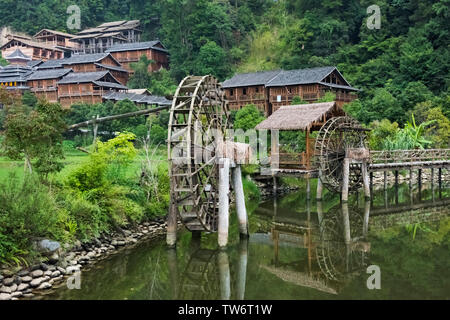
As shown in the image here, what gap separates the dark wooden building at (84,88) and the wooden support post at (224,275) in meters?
36.4

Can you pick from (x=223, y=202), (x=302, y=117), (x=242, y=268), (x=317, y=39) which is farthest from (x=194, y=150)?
(x=317, y=39)

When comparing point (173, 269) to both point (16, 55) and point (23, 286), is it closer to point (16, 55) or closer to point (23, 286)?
point (23, 286)

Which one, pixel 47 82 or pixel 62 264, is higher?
pixel 47 82

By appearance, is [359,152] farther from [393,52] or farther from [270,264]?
[393,52]

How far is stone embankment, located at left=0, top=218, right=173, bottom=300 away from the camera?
11.5 metres

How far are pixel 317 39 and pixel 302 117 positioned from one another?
90.4ft

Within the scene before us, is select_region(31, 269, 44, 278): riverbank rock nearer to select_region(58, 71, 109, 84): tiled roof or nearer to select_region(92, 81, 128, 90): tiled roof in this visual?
select_region(92, 81, 128, 90): tiled roof

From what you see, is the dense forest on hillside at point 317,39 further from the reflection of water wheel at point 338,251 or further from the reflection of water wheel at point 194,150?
the reflection of water wheel at point 194,150

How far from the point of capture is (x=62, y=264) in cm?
1327

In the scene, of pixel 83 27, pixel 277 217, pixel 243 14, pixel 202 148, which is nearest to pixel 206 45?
pixel 243 14

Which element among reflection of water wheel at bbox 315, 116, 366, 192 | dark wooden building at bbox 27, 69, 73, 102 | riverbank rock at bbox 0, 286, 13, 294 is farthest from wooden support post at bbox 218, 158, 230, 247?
dark wooden building at bbox 27, 69, 73, 102

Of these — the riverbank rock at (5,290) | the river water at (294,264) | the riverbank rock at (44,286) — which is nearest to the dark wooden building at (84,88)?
the river water at (294,264)

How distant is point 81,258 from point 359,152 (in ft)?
52.8

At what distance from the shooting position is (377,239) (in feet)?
57.8
